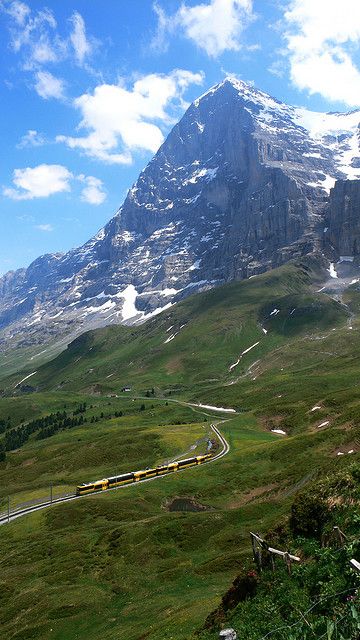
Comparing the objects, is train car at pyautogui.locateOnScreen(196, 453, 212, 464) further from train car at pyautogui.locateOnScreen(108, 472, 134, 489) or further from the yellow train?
train car at pyautogui.locateOnScreen(108, 472, 134, 489)

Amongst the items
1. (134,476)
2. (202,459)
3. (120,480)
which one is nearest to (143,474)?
(134,476)

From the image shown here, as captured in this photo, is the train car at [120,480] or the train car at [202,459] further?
the train car at [202,459]

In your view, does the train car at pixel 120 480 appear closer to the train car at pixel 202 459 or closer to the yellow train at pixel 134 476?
the yellow train at pixel 134 476

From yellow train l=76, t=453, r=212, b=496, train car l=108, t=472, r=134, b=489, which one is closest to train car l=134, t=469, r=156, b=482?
yellow train l=76, t=453, r=212, b=496

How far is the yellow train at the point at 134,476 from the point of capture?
12825 centimetres

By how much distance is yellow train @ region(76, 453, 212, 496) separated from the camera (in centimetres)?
12825

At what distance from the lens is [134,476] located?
133 metres

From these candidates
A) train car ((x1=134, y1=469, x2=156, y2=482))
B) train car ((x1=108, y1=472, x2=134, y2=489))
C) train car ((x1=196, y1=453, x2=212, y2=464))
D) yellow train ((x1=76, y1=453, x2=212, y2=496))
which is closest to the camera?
yellow train ((x1=76, y1=453, x2=212, y2=496))

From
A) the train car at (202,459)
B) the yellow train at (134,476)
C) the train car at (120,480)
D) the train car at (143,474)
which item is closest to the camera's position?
the yellow train at (134,476)

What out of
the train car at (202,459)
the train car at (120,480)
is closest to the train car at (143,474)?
the train car at (120,480)

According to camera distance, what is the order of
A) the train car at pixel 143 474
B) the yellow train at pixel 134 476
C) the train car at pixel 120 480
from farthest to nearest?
1. the train car at pixel 143 474
2. the train car at pixel 120 480
3. the yellow train at pixel 134 476

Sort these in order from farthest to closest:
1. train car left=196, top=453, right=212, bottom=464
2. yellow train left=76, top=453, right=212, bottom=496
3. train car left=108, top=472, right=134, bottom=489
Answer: train car left=196, top=453, right=212, bottom=464, train car left=108, top=472, right=134, bottom=489, yellow train left=76, top=453, right=212, bottom=496

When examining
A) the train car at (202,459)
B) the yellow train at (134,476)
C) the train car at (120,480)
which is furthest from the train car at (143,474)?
the train car at (202,459)

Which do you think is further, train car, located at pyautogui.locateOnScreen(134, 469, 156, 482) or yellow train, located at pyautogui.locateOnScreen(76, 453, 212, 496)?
train car, located at pyautogui.locateOnScreen(134, 469, 156, 482)
